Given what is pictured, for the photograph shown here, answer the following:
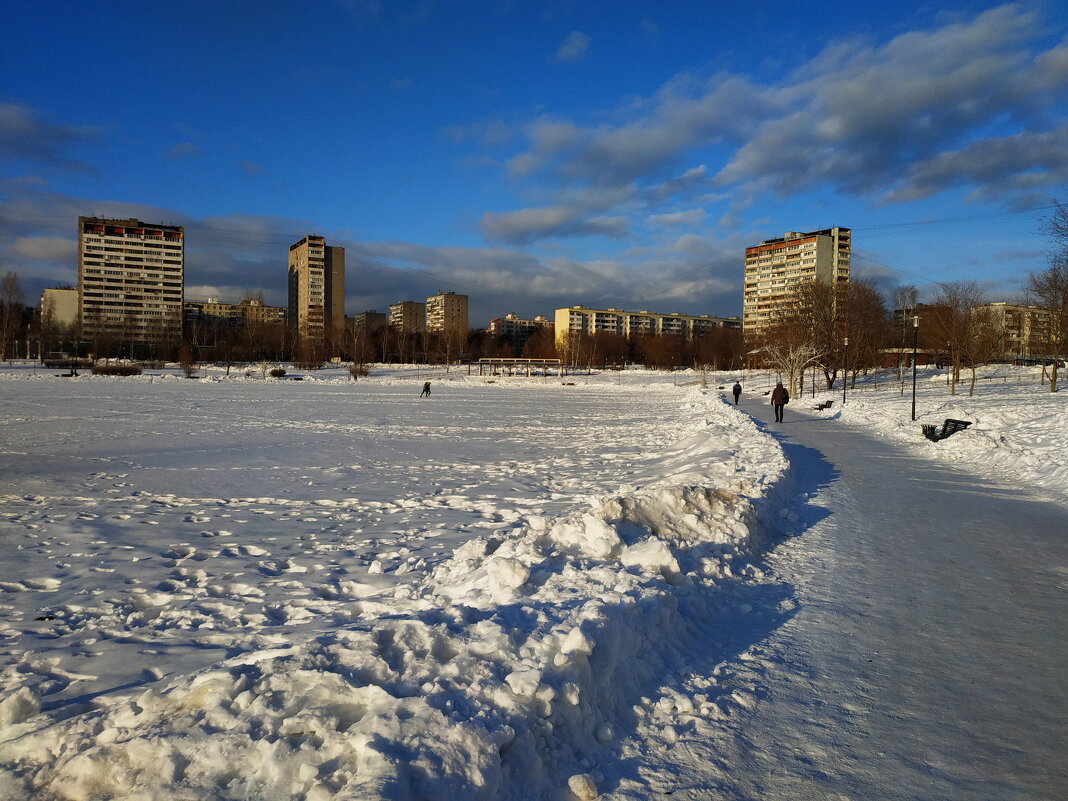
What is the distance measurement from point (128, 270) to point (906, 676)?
16947 centimetres

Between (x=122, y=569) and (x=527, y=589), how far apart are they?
431 cm

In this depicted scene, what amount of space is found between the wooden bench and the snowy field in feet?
13.4

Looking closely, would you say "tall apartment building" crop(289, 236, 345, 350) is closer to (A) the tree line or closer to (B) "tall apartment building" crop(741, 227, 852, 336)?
(A) the tree line

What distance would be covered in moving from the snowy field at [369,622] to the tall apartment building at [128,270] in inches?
5768

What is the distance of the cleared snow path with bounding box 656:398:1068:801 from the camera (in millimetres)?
3219

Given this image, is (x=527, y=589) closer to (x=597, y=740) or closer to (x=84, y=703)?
(x=597, y=740)

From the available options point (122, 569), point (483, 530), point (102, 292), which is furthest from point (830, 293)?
point (102, 292)

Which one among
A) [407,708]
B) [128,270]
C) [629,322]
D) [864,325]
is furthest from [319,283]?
[407,708]

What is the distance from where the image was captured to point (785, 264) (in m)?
123

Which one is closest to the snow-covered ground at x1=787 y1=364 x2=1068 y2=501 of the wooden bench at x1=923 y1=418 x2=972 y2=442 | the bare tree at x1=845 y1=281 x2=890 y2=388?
the wooden bench at x1=923 y1=418 x2=972 y2=442

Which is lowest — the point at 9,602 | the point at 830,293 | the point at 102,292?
the point at 9,602

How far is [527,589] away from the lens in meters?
5.16

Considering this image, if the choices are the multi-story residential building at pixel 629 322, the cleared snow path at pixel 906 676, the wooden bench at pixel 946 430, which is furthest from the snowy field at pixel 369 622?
the multi-story residential building at pixel 629 322

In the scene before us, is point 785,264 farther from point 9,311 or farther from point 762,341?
point 9,311
